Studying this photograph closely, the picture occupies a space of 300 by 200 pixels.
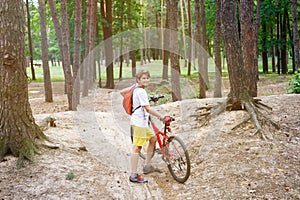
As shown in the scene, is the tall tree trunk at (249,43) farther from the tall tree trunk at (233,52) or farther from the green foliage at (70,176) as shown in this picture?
the green foliage at (70,176)

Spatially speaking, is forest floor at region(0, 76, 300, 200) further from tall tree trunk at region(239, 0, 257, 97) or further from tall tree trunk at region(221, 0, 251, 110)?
tall tree trunk at region(239, 0, 257, 97)

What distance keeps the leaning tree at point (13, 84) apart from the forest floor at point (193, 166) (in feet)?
0.76

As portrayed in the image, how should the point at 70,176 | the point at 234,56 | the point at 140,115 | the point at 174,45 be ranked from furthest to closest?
the point at 174,45
the point at 234,56
the point at 140,115
the point at 70,176

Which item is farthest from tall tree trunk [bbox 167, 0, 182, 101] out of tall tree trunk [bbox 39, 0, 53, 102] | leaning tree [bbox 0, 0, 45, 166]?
leaning tree [bbox 0, 0, 45, 166]

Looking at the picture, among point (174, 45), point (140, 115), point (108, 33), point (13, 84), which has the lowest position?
point (140, 115)

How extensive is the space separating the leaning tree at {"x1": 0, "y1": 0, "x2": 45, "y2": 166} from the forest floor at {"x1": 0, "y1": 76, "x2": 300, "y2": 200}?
9.2 inches

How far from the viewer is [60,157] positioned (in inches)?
222

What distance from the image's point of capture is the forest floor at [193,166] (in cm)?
458

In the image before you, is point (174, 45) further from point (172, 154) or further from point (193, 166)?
point (172, 154)

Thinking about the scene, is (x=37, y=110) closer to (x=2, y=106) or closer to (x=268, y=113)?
(x=2, y=106)

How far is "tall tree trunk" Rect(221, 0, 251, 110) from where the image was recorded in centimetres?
754

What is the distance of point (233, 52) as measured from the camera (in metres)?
7.56

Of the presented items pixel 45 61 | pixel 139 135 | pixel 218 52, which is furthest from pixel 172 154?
pixel 45 61

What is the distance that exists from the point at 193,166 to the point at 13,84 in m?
3.64
